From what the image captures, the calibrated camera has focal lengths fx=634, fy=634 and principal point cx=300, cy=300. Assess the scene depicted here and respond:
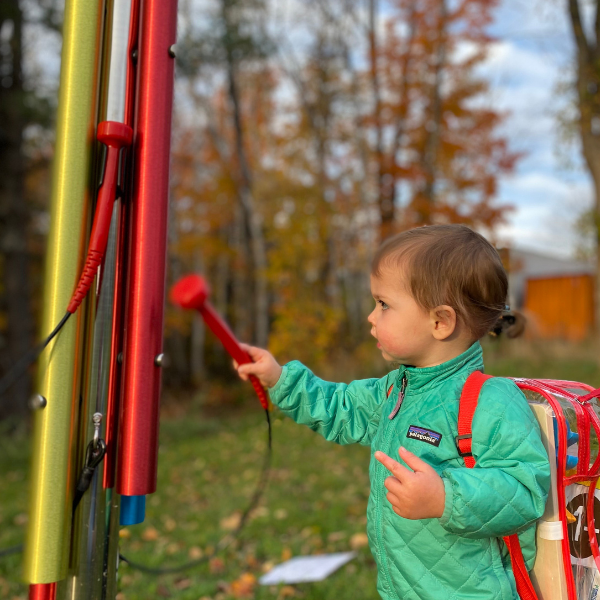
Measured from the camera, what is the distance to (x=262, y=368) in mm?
1864

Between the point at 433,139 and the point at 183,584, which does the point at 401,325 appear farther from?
the point at 433,139

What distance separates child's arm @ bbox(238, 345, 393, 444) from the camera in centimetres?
187

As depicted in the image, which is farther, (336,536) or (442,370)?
(336,536)

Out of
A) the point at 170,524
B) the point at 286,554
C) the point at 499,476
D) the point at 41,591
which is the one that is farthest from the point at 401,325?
the point at 170,524

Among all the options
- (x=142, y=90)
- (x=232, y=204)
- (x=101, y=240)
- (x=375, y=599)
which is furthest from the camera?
(x=232, y=204)

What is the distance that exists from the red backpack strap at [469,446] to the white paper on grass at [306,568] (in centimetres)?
215

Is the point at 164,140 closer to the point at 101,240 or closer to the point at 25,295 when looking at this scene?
the point at 101,240

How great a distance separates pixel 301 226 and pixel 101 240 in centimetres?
1356

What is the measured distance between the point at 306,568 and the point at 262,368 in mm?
2263

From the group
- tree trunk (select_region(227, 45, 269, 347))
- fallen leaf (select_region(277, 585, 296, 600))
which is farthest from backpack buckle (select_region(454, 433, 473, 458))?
tree trunk (select_region(227, 45, 269, 347))

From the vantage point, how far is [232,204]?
69.9 ft

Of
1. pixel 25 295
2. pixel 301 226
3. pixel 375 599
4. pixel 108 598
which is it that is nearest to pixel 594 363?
pixel 301 226

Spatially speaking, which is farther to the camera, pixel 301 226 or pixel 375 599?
pixel 301 226

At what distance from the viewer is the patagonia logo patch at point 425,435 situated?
1518 millimetres
